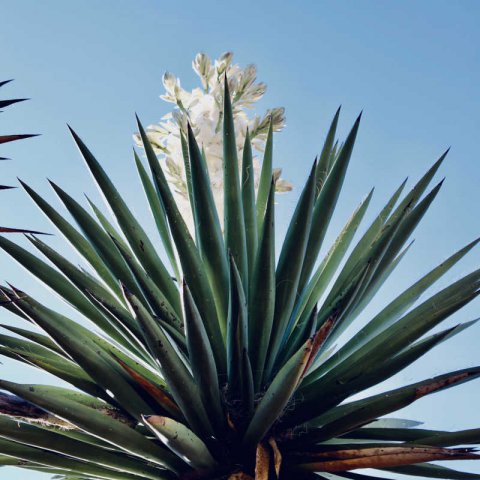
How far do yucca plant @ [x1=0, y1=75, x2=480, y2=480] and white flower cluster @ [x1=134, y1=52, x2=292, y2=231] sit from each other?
0.42m

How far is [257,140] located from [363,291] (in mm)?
1062

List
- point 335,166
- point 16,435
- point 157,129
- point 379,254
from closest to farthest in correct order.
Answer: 1. point 16,435
2. point 379,254
3. point 335,166
4. point 157,129

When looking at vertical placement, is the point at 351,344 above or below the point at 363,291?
below

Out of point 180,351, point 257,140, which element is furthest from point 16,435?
point 257,140

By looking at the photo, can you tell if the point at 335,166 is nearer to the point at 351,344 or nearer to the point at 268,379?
the point at 351,344

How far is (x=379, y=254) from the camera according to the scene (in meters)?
1.53

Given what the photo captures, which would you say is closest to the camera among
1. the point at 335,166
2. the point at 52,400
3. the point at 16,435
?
the point at 52,400

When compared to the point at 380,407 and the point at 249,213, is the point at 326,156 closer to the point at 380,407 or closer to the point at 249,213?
the point at 249,213

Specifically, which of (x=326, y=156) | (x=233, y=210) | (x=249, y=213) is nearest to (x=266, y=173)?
(x=326, y=156)

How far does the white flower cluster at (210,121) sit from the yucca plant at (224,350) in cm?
42

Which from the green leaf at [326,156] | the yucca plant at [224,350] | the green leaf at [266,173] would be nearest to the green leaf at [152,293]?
the yucca plant at [224,350]

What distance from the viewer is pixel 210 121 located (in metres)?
2.38

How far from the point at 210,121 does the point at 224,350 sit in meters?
1.18

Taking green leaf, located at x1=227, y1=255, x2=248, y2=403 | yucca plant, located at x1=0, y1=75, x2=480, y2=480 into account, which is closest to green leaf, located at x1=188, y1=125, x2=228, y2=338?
yucca plant, located at x1=0, y1=75, x2=480, y2=480
